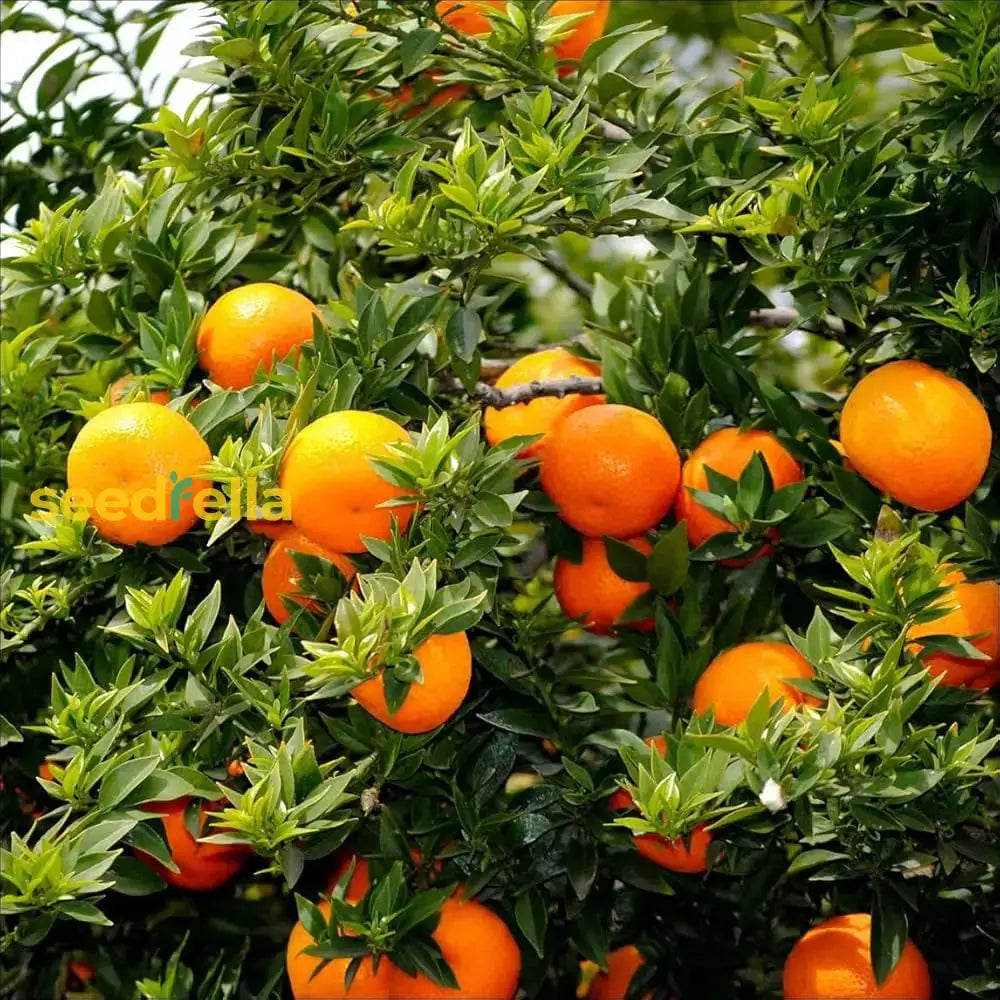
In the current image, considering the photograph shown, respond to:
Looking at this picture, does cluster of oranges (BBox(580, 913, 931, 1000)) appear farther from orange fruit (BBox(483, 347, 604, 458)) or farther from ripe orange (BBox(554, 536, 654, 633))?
orange fruit (BBox(483, 347, 604, 458))

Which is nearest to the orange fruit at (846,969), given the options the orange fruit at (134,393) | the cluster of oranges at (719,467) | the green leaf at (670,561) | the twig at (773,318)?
the cluster of oranges at (719,467)

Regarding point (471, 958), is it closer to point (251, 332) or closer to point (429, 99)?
point (251, 332)

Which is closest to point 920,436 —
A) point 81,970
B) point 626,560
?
point 626,560

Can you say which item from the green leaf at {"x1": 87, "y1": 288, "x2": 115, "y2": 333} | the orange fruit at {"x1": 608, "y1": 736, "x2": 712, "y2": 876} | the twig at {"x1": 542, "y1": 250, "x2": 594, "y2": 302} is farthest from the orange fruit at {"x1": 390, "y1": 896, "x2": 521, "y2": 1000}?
the twig at {"x1": 542, "y1": 250, "x2": 594, "y2": 302}

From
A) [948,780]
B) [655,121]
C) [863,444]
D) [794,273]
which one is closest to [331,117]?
[655,121]

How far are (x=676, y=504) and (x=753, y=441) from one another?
101 millimetres

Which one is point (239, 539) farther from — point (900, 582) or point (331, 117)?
point (900, 582)

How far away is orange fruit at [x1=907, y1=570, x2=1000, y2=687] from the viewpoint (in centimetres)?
114

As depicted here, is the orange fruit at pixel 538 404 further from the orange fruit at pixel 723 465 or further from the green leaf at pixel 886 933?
the green leaf at pixel 886 933

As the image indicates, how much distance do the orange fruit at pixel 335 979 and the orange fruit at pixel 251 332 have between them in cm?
48

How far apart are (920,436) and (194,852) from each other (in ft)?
2.37

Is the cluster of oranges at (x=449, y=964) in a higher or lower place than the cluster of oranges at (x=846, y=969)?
higher

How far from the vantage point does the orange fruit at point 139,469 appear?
1061mm

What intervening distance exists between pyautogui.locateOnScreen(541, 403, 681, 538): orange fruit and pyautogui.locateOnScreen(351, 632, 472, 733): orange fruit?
0.24 m
